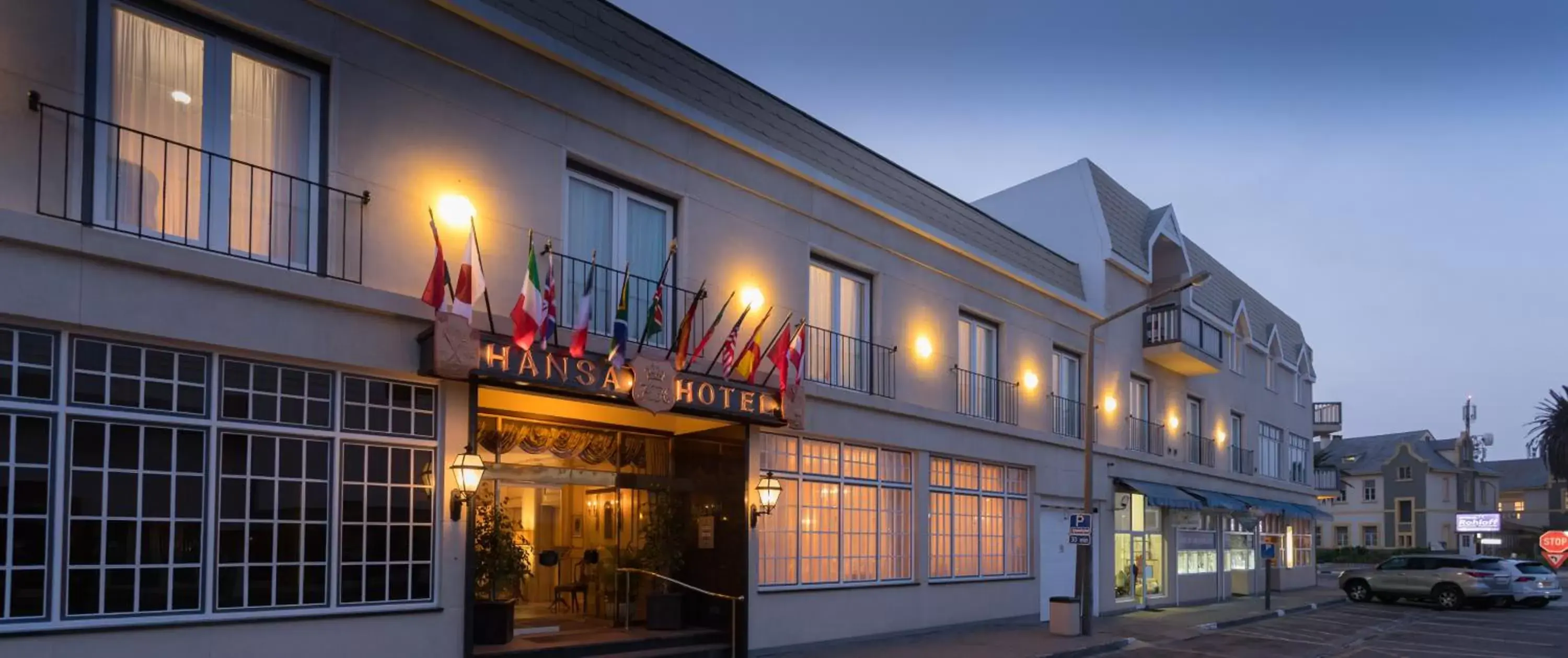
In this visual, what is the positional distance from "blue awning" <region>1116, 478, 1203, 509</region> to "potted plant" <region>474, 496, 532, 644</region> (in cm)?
1697

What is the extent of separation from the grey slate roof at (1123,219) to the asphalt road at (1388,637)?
8.97m

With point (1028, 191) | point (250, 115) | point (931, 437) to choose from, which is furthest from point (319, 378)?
point (1028, 191)

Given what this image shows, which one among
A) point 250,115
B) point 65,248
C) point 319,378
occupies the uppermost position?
point 250,115

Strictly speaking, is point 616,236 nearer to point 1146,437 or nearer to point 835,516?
point 835,516

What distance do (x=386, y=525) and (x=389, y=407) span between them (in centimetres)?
119

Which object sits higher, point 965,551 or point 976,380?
point 976,380

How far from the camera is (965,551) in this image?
21.4 meters

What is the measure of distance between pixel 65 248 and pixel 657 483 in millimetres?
8594

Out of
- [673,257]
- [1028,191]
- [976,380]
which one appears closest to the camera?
[673,257]

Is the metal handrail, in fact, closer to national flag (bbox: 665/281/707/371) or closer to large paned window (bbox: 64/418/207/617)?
national flag (bbox: 665/281/707/371)

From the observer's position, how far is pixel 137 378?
9953 mm

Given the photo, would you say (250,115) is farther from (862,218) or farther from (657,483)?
(862,218)

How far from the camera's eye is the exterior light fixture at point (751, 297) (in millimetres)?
16469

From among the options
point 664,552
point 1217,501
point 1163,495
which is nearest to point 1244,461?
point 1217,501
